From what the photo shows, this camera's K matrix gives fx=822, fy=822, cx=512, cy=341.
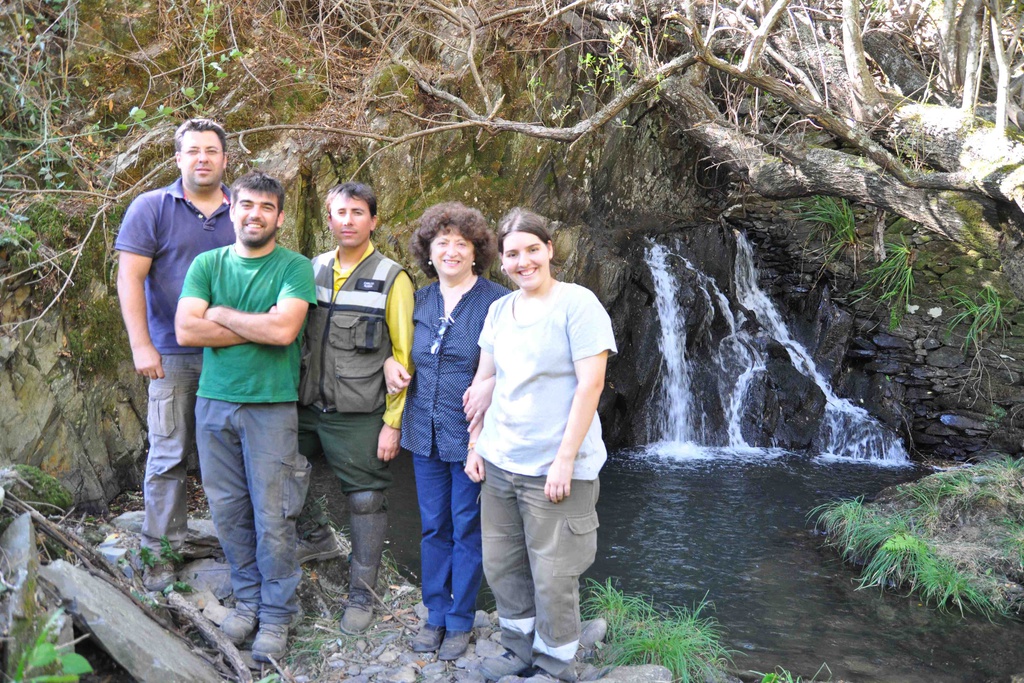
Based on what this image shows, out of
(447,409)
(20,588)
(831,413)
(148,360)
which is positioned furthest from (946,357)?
(20,588)

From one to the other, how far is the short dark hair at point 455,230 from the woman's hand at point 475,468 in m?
0.80

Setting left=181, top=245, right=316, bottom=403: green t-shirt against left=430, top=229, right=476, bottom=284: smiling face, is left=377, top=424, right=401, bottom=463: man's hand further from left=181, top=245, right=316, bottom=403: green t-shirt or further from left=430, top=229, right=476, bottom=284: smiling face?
left=430, top=229, right=476, bottom=284: smiling face

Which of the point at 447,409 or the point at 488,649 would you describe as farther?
the point at 488,649

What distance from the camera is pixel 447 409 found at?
327cm

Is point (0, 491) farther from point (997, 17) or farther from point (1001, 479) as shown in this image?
point (1001, 479)

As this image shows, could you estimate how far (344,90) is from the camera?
6.56 metres

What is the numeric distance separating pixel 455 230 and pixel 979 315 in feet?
23.2

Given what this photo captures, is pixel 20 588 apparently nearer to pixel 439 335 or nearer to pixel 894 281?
pixel 439 335

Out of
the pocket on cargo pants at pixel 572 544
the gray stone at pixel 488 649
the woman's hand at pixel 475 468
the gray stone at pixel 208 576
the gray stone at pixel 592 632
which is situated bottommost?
the gray stone at pixel 592 632

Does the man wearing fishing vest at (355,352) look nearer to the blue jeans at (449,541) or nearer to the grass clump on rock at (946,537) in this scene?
the blue jeans at (449,541)

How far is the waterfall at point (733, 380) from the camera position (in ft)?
28.3

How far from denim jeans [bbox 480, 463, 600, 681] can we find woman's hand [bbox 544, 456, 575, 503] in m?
0.08

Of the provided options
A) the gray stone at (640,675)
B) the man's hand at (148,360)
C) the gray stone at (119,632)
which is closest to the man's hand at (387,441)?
the man's hand at (148,360)

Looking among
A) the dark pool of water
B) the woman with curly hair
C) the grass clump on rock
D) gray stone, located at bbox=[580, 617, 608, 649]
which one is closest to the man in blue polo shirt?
the woman with curly hair
